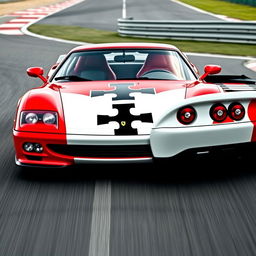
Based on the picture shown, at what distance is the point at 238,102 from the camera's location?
13.8 feet

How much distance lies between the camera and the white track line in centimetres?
299

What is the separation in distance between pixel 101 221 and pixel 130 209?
0.28 metres

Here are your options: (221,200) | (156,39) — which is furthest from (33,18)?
(221,200)

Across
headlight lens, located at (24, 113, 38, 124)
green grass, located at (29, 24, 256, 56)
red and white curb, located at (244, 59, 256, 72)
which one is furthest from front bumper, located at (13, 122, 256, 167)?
green grass, located at (29, 24, 256, 56)

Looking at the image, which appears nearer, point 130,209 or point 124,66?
point 130,209

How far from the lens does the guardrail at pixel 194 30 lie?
56.6 ft

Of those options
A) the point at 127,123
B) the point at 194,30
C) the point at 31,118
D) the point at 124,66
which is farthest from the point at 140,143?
the point at 194,30

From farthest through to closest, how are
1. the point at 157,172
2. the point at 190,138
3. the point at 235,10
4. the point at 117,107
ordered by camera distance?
the point at 235,10
the point at 157,172
the point at 117,107
the point at 190,138

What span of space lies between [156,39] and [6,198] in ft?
51.8

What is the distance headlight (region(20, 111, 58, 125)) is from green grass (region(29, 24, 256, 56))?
1124 centimetres

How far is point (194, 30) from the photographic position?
736 inches

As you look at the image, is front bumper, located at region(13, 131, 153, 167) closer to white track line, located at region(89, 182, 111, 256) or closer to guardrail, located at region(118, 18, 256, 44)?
white track line, located at region(89, 182, 111, 256)

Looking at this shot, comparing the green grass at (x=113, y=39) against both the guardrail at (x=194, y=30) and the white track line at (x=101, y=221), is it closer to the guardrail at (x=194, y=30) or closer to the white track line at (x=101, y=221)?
the guardrail at (x=194, y=30)

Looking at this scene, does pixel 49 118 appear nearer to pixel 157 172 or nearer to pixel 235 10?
pixel 157 172
